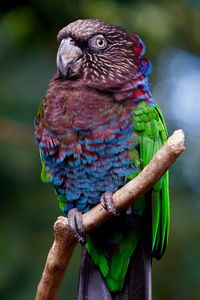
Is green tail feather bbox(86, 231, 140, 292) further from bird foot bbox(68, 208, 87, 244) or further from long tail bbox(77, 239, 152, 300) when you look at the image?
bird foot bbox(68, 208, 87, 244)

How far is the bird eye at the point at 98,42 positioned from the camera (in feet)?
14.7

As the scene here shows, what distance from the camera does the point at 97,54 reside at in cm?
454

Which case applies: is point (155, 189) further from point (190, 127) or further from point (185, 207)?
point (190, 127)

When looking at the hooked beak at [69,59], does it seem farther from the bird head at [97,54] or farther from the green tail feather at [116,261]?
the green tail feather at [116,261]

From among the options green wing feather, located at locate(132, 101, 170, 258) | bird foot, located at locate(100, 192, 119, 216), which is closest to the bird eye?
green wing feather, located at locate(132, 101, 170, 258)

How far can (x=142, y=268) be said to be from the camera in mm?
4477

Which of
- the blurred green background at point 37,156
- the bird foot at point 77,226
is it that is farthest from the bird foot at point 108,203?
the blurred green background at point 37,156

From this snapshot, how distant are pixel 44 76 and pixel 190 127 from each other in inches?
64.0

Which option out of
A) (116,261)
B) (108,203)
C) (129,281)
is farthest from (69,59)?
(129,281)

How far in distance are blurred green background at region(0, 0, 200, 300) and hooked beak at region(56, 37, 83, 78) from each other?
198 cm

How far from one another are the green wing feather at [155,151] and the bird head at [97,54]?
254 millimetres

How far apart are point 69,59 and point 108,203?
2.94ft

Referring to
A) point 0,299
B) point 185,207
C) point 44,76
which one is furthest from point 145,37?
point 0,299

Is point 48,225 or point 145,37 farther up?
point 145,37
